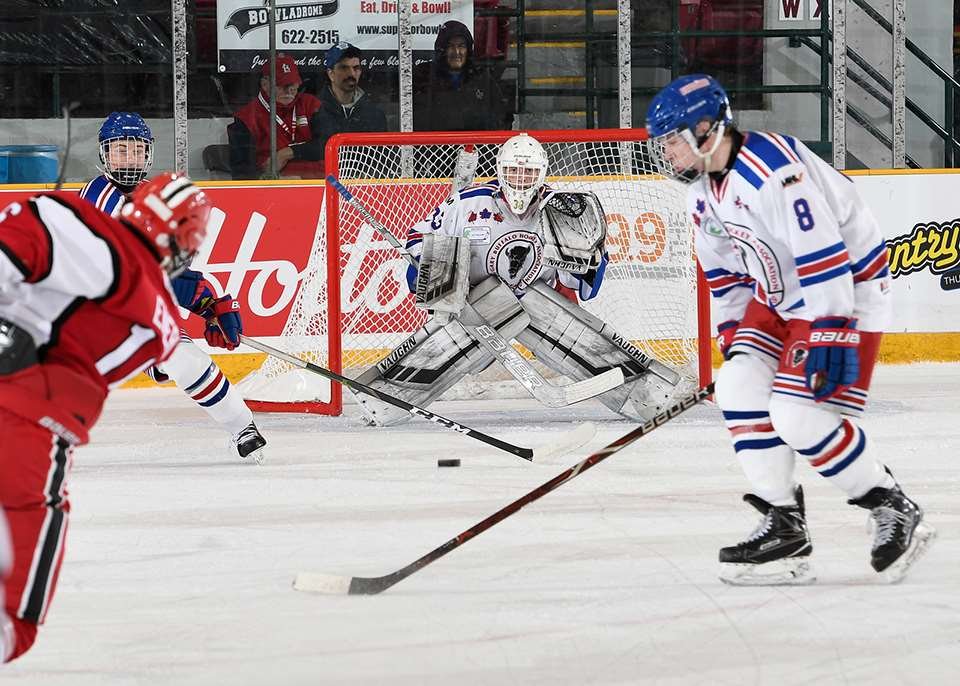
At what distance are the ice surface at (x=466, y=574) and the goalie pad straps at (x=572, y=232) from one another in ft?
2.05

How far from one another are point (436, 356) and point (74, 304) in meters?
3.09

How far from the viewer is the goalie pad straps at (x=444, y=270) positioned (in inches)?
189

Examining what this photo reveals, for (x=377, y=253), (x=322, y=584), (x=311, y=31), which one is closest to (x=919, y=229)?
(x=377, y=253)

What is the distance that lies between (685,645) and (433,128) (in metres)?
4.30

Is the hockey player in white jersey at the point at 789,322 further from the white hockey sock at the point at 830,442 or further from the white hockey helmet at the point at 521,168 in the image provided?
the white hockey helmet at the point at 521,168

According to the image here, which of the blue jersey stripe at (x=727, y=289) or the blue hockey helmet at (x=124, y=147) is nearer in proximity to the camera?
the blue jersey stripe at (x=727, y=289)

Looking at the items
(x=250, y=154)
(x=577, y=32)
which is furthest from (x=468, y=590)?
(x=577, y=32)

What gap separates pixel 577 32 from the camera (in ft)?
21.8

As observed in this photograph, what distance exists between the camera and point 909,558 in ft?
9.12

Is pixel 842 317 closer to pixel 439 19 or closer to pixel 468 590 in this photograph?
pixel 468 590

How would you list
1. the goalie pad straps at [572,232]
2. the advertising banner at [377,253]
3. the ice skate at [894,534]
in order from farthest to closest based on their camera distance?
the advertising banner at [377,253], the goalie pad straps at [572,232], the ice skate at [894,534]

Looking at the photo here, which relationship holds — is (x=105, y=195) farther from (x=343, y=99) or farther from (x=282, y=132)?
(x=343, y=99)

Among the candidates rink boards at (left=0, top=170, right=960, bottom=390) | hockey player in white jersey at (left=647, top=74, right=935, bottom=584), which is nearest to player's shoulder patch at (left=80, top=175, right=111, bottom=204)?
rink boards at (left=0, top=170, right=960, bottom=390)

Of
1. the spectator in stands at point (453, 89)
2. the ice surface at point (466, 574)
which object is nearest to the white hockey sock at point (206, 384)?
the ice surface at point (466, 574)
